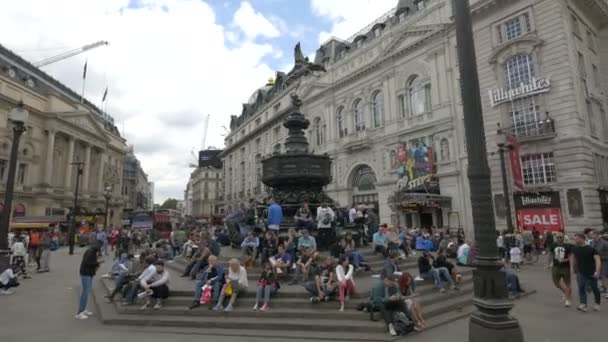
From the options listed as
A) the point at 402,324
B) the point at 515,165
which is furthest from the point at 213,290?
the point at 515,165

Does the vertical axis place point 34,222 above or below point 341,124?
below

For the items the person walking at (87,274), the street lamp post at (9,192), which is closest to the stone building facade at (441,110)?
the street lamp post at (9,192)

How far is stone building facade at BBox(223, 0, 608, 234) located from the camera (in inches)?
820

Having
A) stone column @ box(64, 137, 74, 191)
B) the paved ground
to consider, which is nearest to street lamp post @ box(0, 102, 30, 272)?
the paved ground

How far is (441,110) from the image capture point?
27547 mm

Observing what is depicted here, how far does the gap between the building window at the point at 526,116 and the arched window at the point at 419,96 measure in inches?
278

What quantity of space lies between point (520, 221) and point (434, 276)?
17406 mm

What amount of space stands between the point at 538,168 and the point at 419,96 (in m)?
11.7

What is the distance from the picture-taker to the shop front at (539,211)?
20578 millimetres

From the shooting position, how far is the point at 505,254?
640 inches

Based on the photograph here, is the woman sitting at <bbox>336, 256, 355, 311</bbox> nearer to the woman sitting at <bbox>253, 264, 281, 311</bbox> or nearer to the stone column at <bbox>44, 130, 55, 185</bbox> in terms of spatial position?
the woman sitting at <bbox>253, 264, 281, 311</bbox>

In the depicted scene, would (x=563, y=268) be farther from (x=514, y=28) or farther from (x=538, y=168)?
(x=514, y=28)

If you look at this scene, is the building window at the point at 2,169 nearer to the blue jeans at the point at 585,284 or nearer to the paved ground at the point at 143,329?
Answer: the paved ground at the point at 143,329

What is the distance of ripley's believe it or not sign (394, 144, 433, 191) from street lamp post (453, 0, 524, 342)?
24.0 metres
